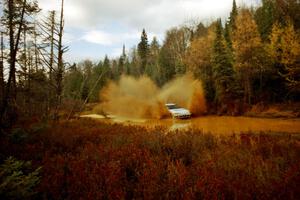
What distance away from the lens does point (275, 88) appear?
3003 cm

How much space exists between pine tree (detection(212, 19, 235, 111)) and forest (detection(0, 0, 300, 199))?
0.43ft

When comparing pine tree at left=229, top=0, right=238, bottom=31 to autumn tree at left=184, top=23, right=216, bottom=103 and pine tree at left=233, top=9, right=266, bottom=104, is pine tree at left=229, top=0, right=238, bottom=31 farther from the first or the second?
pine tree at left=233, top=9, right=266, bottom=104

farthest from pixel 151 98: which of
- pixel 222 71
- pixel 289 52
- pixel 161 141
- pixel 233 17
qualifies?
pixel 161 141

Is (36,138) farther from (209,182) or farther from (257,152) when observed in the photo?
(257,152)

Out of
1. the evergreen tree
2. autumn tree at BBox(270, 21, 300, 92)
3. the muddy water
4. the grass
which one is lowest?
the muddy water

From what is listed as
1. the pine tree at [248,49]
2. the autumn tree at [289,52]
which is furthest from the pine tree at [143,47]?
the autumn tree at [289,52]

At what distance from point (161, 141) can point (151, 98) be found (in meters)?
28.4

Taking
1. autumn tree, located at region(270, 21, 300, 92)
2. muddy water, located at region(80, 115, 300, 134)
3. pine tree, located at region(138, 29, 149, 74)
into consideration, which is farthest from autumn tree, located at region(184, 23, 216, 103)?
pine tree, located at region(138, 29, 149, 74)

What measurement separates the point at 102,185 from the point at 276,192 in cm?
266

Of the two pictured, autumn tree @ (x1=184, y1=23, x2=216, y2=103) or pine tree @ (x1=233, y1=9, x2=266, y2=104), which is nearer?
pine tree @ (x1=233, y1=9, x2=266, y2=104)

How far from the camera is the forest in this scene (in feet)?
11.8

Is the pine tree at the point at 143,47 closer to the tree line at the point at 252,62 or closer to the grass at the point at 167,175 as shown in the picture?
the tree line at the point at 252,62

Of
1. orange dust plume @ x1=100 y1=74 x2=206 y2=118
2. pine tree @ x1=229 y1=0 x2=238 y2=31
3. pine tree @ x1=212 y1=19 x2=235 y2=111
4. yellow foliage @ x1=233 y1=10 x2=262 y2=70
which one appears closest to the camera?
yellow foliage @ x1=233 y1=10 x2=262 y2=70

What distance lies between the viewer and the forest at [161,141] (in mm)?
3605
